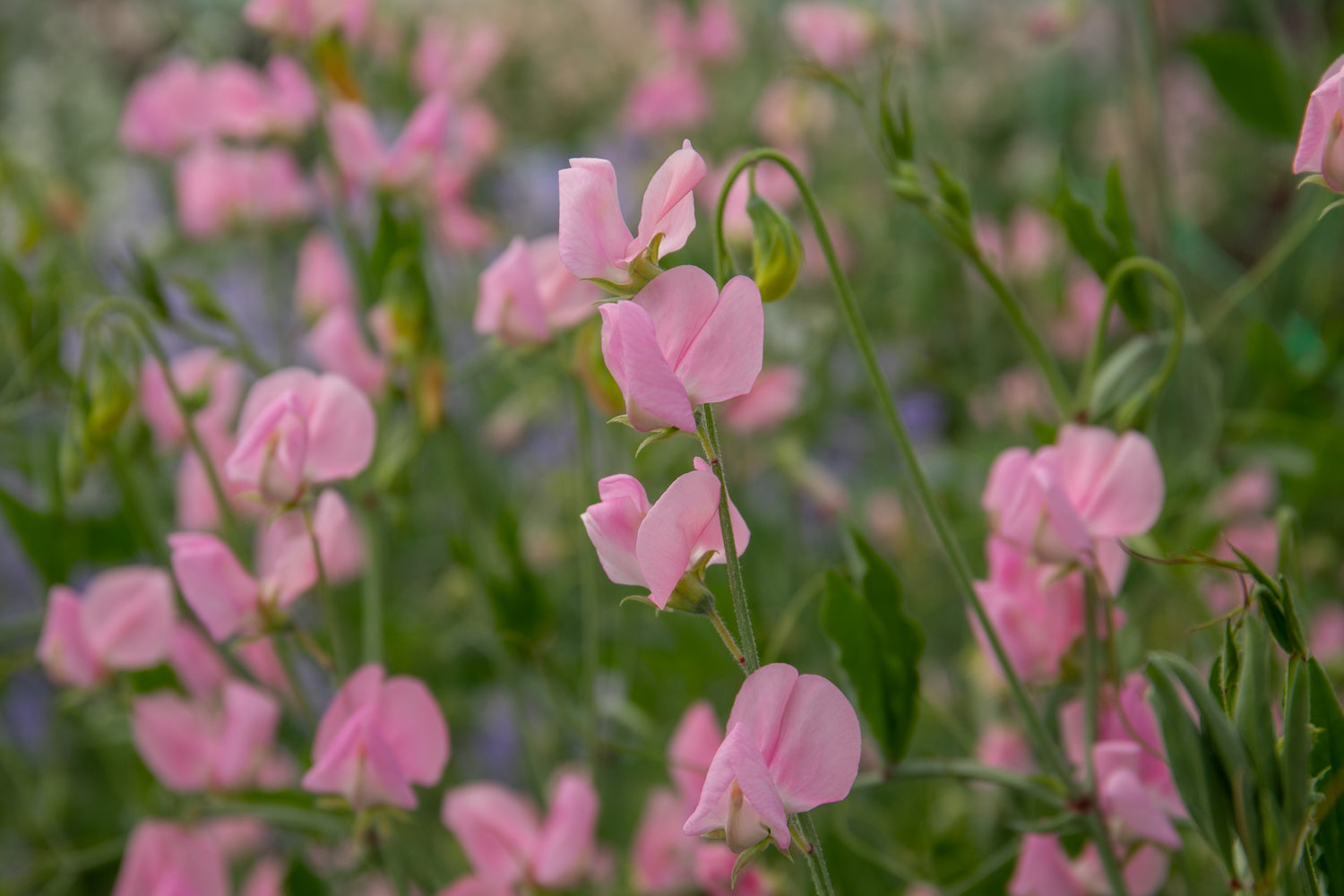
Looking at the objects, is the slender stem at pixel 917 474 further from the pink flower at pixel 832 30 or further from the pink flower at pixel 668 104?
the pink flower at pixel 668 104

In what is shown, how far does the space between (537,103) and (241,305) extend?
1.62ft

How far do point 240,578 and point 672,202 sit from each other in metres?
0.24

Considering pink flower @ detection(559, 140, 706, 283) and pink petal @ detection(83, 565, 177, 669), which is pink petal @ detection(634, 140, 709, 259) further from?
pink petal @ detection(83, 565, 177, 669)

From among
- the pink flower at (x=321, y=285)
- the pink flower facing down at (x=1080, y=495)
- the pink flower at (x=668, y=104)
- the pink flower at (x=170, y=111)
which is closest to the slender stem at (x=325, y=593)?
the pink flower facing down at (x=1080, y=495)

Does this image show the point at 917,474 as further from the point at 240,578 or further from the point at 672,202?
the point at 240,578

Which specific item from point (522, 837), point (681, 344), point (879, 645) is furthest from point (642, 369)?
point (522, 837)

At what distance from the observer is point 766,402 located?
79 centimetres

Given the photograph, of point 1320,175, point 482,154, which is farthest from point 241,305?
point 1320,175

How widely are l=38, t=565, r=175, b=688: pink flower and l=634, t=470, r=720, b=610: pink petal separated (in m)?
0.36

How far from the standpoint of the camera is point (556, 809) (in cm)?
48

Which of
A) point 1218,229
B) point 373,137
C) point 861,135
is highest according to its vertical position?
point 373,137

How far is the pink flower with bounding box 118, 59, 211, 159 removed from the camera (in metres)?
0.82

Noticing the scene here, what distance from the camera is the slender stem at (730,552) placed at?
0.27 meters

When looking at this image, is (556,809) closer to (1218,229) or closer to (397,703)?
(397,703)
